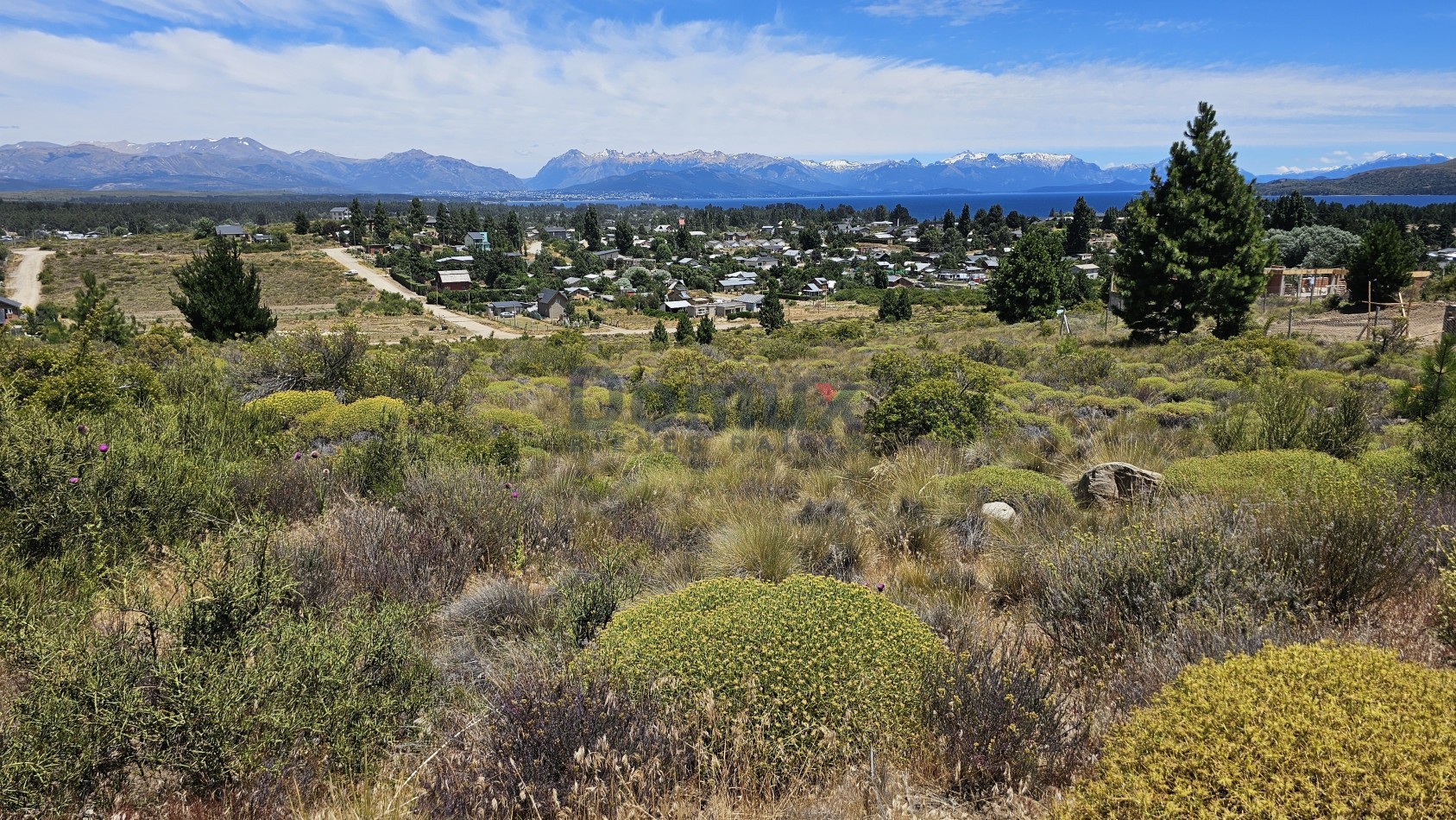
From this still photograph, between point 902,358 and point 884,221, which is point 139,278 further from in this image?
point 884,221

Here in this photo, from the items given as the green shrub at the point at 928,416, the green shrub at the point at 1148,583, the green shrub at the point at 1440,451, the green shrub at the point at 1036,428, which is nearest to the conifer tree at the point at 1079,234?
the green shrub at the point at 1036,428

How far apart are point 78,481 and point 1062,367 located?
48.9ft

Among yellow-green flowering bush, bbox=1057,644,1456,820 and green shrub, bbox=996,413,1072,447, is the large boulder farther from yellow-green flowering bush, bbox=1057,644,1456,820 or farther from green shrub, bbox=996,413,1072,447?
yellow-green flowering bush, bbox=1057,644,1456,820

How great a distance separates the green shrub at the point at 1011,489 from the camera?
5.84m

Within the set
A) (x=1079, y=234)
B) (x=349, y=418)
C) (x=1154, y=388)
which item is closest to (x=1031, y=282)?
(x=1154, y=388)

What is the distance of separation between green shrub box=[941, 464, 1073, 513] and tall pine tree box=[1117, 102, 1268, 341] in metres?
16.5

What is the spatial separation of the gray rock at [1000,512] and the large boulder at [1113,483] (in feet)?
2.02

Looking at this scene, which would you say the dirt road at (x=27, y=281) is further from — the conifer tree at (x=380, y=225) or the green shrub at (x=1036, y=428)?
the green shrub at (x=1036, y=428)

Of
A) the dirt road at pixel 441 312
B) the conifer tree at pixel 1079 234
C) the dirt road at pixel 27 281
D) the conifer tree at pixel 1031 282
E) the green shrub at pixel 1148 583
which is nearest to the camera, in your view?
the green shrub at pixel 1148 583

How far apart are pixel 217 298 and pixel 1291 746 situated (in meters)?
28.8

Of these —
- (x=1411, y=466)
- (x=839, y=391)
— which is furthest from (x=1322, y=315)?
(x=1411, y=466)

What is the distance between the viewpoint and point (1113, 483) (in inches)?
232

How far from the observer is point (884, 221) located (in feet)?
653

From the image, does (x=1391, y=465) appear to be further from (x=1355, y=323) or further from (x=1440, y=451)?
(x=1355, y=323)
